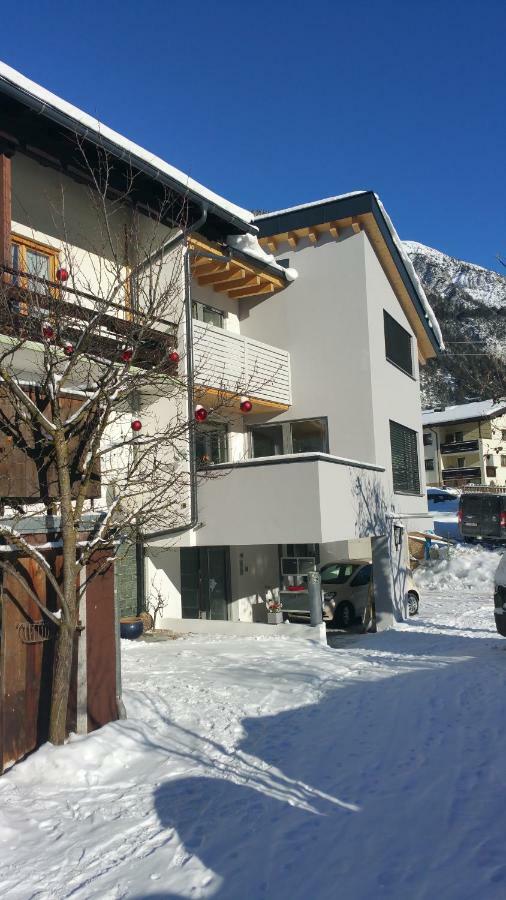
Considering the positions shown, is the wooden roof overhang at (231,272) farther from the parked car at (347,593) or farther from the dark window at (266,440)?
the parked car at (347,593)

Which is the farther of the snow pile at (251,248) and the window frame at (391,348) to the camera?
the window frame at (391,348)

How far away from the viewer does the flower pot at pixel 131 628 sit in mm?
12461

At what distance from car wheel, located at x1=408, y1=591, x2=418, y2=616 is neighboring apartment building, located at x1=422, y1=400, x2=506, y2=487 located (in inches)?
1860

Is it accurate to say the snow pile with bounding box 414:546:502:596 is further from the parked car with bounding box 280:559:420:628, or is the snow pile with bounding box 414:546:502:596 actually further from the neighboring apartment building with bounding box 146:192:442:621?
the neighboring apartment building with bounding box 146:192:442:621

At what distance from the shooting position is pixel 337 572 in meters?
18.8

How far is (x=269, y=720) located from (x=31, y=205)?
873 centimetres

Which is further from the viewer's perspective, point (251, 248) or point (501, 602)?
point (251, 248)

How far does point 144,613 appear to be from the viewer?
44.5 ft

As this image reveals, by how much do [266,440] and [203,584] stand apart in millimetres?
3768

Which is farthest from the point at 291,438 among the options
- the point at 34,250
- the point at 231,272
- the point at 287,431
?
the point at 34,250

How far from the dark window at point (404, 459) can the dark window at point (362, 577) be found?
2368mm

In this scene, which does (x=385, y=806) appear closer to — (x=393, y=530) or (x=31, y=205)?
(x=31, y=205)

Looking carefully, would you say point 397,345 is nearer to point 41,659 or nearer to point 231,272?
point 231,272

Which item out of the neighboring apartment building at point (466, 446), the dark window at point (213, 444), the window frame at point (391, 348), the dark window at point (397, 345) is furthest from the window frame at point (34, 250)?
the neighboring apartment building at point (466, 446)
